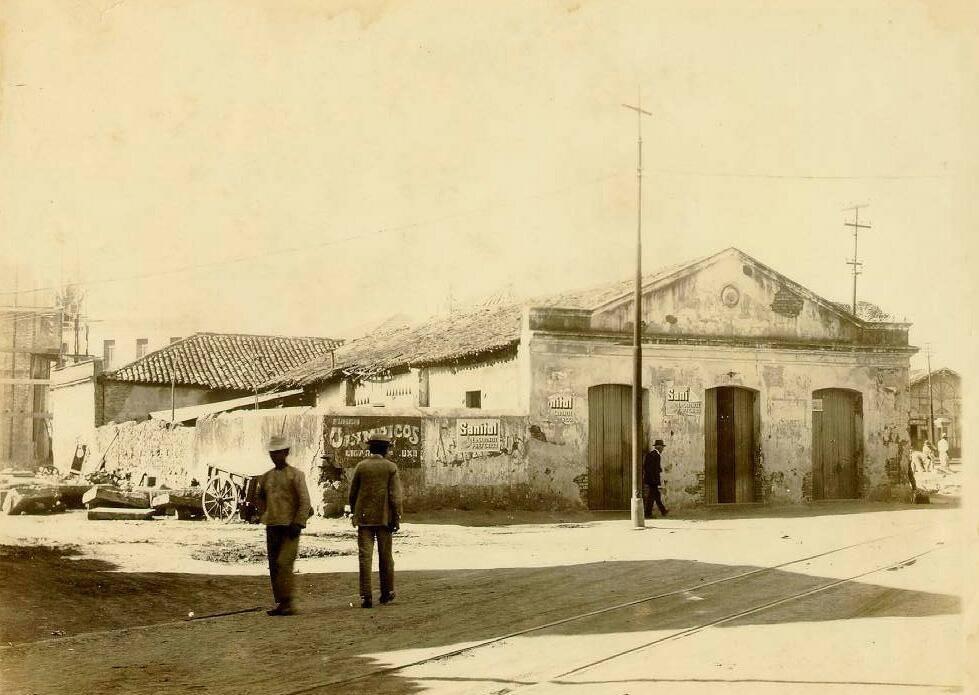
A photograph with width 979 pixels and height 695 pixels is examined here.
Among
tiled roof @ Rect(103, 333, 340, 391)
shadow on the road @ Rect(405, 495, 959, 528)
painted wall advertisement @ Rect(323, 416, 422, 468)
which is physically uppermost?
tiled roof @ Rect(103, 333, 340, 391)

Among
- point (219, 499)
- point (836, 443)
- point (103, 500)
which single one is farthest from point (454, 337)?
point (836, 443)

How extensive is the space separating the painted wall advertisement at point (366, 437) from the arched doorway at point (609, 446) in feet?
12.9

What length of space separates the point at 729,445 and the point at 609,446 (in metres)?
3.02

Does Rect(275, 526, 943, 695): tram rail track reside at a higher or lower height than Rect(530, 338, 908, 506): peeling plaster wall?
lower

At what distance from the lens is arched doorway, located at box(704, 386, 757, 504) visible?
2181cm

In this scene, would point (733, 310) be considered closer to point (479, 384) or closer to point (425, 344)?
point (479, 384)

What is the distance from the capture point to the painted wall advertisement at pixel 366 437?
18359mm

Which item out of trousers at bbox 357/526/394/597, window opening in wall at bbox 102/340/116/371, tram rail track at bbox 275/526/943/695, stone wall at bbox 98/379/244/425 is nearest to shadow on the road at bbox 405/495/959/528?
tram rail track at bbox 275/526/943/695

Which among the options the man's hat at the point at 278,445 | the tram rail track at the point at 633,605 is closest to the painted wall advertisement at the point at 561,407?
the tram rail track at the point at 633,605

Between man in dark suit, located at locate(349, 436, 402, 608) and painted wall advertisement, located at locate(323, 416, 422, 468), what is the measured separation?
834 cm

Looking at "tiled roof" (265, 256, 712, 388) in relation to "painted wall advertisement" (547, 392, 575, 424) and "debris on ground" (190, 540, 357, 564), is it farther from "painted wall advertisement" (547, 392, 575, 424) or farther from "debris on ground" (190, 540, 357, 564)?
"debris on ground" (190, 540, 357, 564)

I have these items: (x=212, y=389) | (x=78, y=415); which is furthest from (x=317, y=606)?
(x=78, y=415)

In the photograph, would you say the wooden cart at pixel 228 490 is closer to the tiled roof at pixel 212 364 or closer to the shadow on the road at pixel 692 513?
the shadow on the road at pixel 692 513

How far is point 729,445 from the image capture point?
2200 centimetres
